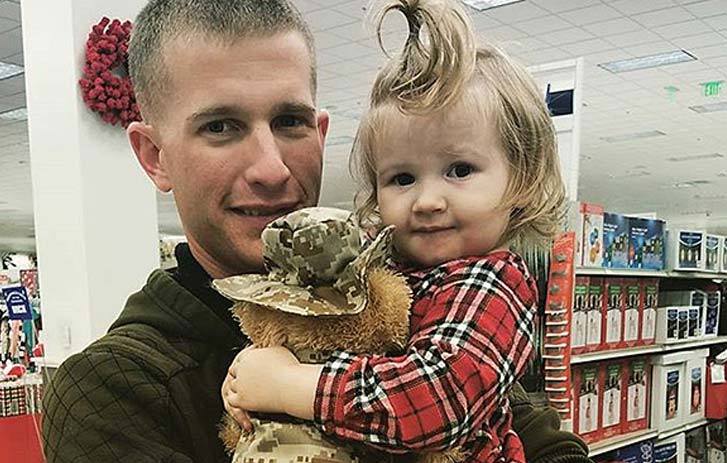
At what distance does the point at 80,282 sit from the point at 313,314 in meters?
2.99

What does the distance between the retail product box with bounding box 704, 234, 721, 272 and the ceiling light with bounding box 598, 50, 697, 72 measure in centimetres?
319

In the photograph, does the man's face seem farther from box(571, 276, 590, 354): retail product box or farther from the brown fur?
box(571, 276, 590, 354): retail product box

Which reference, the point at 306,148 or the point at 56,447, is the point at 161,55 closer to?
the point at 306,148

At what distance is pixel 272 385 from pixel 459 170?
0.42 m

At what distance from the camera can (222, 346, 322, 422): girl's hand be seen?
91 cm

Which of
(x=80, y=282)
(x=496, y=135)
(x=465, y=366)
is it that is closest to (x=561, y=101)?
(x=80, y=282)

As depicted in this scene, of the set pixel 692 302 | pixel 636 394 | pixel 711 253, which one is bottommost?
pixel 636 394

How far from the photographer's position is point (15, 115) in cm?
1056

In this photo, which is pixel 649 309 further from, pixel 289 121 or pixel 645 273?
pixel 289 121

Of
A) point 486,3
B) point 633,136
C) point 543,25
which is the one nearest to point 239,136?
point 486,3

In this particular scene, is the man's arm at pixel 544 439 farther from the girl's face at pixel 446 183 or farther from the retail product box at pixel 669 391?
the retail product box at pixel 669 391

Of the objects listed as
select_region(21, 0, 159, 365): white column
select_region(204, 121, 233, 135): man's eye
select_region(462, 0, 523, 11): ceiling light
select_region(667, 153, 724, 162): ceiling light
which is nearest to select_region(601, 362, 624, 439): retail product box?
select_region(21, 0, 159, 365): white column

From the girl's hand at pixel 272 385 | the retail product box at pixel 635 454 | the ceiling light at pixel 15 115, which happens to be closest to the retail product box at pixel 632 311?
the retail product box at pixel 635 454

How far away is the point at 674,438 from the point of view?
497 centimetres
